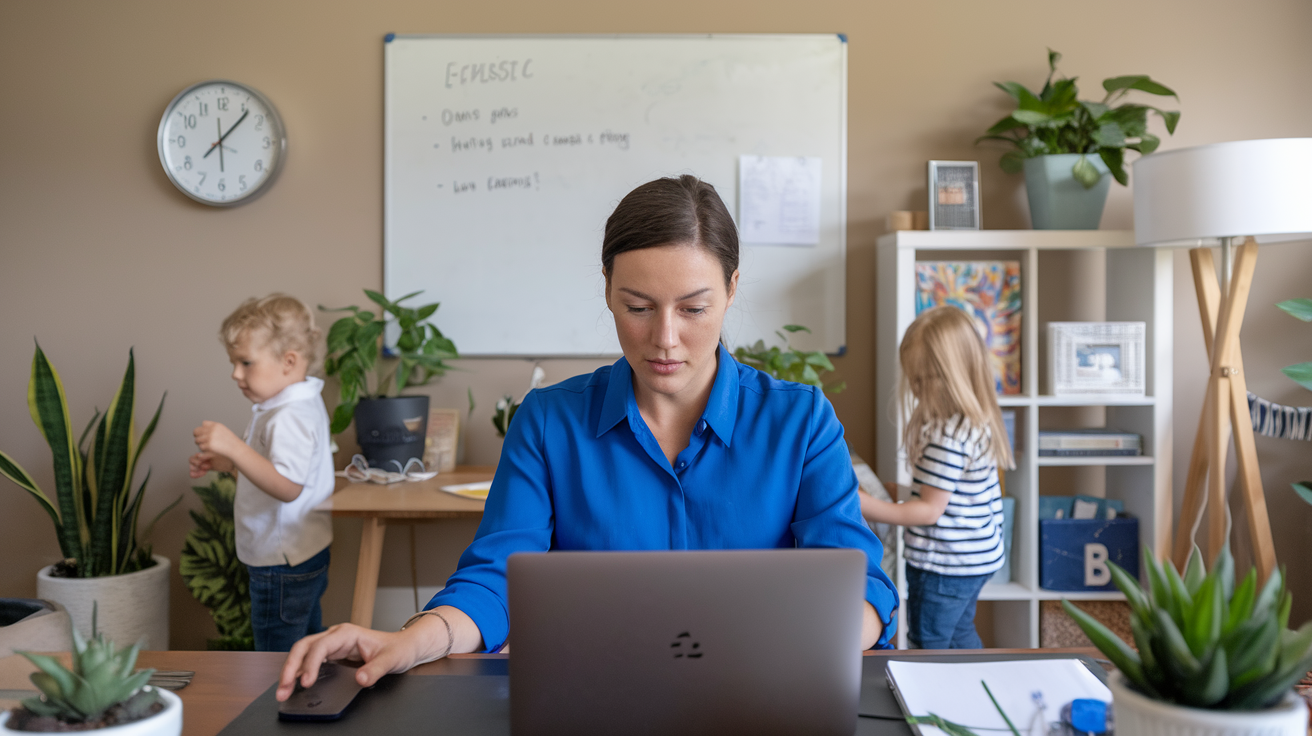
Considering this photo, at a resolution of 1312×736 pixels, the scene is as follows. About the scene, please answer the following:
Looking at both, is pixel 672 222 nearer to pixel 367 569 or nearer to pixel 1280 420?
pixel 367 569

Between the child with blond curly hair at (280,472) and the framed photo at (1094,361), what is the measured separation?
2.24 m

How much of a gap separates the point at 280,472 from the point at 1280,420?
2871 millimetres

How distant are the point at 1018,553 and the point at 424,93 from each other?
8.27 ft

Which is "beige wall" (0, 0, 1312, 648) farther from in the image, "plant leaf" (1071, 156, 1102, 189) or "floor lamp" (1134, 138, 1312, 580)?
"floor lamp" (1134, 138, 1312, 580)

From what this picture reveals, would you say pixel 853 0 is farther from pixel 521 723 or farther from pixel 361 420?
pixel 521 723

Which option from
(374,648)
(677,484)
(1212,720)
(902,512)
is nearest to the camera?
(1212,720)

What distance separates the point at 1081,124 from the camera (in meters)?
2.67

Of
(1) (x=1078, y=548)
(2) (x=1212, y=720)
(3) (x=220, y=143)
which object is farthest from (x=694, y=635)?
(3) (x=220, y=143)

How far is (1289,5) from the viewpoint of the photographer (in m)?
2.85

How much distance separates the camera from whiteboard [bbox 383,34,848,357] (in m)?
2.88

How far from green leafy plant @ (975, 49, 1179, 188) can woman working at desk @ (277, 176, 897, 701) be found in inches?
72.6

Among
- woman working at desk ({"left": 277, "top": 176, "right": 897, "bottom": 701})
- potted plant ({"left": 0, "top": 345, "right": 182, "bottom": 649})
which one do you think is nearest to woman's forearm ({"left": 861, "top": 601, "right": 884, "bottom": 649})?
woman working at desk ({"left": 277, "top": 176, "right": 897, "bottom": 701})

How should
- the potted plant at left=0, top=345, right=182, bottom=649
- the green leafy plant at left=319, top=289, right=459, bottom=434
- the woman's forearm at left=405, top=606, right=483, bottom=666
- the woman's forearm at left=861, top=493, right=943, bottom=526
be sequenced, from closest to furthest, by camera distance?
the woman's forearm at left=405, top=606, right=483, bottom=666 < the woman's forearm at left=861, top=493, right=943, bottom=526 < the potted plant at left=0, top=345, right=182, bottom=649 < the green leafy plant at left=319, top=289, right=459, bottom=434

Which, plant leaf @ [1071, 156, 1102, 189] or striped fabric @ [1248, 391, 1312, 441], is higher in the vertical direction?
plant leaf @ [1071, 156, 1102, 189]
